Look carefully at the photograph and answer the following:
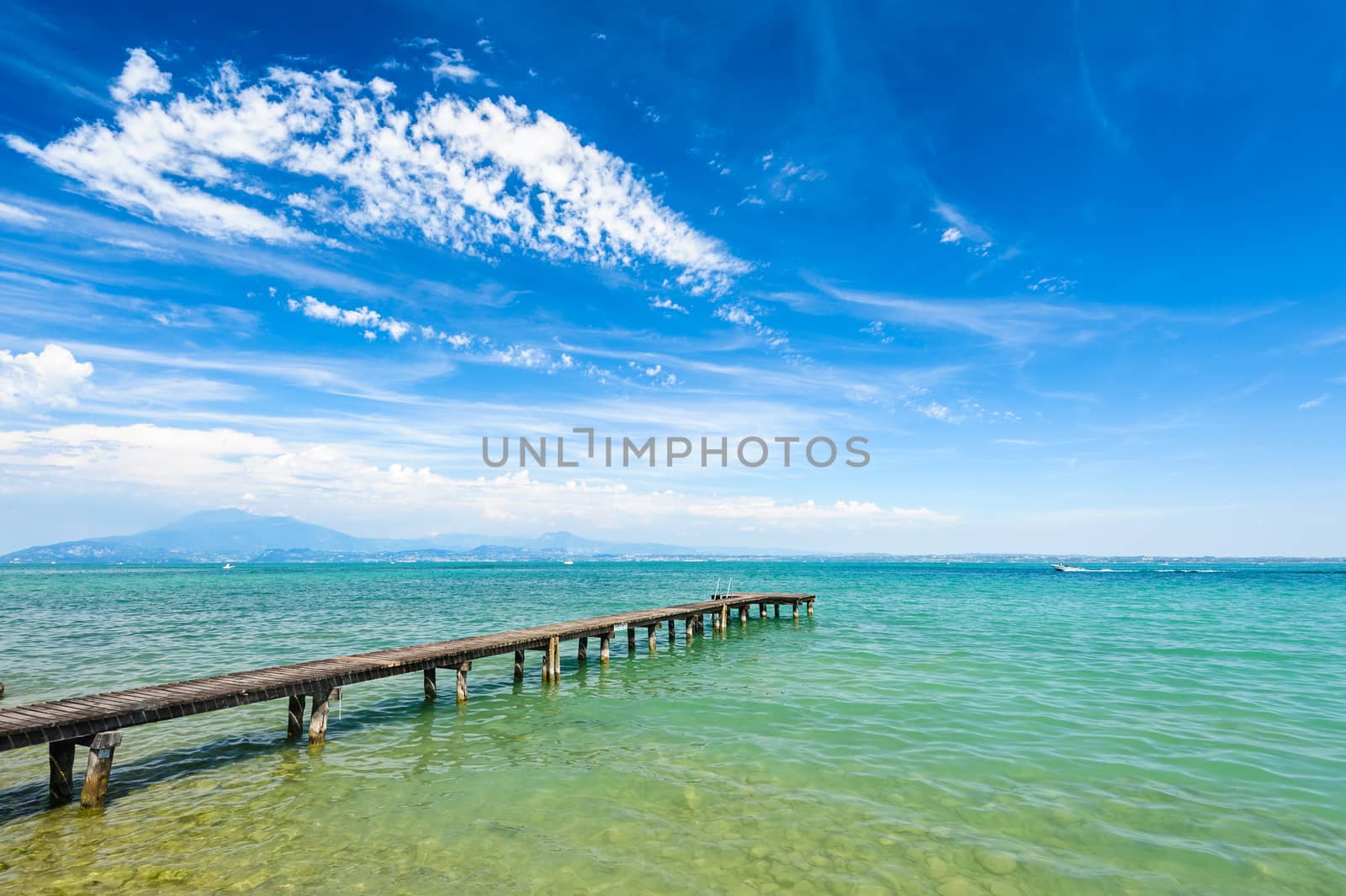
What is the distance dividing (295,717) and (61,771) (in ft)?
12.3

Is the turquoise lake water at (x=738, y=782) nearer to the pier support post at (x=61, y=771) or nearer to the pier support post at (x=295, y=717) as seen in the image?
the pier support post at (x=295, y=717)

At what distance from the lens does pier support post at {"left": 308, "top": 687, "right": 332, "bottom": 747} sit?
12.5 m

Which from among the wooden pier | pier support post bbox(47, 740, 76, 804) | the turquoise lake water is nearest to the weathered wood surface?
the wooden pier

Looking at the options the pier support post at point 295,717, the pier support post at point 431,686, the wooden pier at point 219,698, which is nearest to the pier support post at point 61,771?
the wooden pier at point 219,698

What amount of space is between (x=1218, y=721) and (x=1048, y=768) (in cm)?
583

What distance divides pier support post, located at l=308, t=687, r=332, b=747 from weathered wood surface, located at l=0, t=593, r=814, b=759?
0.05 feet

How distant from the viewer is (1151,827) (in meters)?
8.67

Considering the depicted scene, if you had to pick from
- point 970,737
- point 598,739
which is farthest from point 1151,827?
point 598,739

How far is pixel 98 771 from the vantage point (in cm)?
940

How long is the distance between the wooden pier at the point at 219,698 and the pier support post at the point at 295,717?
0.01 metres

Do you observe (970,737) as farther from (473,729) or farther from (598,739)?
(473,729)

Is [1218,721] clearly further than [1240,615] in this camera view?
No

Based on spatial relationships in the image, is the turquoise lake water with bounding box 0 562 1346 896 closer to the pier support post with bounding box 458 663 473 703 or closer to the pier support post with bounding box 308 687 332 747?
the pier support post with bounding box 308 687 332 747

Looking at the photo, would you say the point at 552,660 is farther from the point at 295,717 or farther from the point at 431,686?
the point at 295,717
